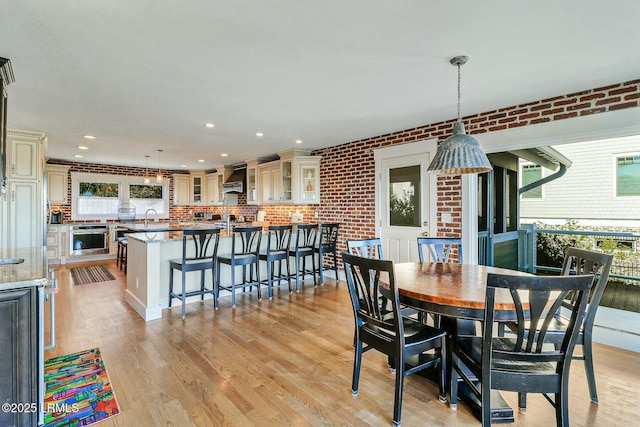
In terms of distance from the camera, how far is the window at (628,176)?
18.6 feet

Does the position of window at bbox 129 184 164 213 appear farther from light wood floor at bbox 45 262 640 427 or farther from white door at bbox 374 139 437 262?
white door at bbox 374 139 437 262

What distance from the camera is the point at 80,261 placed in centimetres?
721

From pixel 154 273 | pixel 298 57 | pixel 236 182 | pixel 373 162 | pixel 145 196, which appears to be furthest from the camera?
pixel 145 196

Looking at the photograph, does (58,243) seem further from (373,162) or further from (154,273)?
(373,162)

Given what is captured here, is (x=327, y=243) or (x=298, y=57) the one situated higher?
(x=298, y=57)

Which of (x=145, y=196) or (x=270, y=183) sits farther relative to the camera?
(x=145, y=196)

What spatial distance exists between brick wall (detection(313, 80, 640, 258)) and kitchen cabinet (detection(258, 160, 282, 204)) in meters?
0.93

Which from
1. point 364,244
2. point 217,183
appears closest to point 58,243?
point 217,183

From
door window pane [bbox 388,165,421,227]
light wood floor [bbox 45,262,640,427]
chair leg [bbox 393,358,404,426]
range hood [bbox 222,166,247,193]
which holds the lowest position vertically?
light wood floor [bbox 45,262,640,427]

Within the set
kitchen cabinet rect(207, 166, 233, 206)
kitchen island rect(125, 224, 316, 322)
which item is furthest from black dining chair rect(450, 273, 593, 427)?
kitchen cabinet rect(207, 166, 233, 206)

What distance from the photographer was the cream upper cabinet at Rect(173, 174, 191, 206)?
8.94 m

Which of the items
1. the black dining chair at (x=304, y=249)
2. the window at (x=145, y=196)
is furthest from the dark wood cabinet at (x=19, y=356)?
the window at (x=145, y=196)

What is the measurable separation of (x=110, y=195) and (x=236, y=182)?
3.55m

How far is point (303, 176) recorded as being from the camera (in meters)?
5.89
